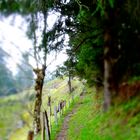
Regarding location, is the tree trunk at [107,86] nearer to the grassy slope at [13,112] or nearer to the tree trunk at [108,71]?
the tree trunk at [108,71]

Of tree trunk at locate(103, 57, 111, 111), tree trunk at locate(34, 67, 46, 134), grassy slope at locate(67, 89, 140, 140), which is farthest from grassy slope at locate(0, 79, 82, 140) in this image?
tree trunk at locate(34, 67, 46, 134)

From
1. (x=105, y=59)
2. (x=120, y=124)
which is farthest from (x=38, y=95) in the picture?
(x=120, y=124)

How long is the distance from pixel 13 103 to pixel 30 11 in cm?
221

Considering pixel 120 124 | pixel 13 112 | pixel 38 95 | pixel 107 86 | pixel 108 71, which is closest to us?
pixel 13 112

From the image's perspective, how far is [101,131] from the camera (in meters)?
13.6

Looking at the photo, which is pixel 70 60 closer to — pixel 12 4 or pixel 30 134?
pixel 30 134

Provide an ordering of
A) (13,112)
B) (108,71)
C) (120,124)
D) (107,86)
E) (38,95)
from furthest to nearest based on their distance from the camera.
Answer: (38,95), (108,71), (107,86), (120,124), (13,112)

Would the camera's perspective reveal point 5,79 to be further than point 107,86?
No

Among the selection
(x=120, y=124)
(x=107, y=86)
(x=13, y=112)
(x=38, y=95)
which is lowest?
(x=120, y=124)

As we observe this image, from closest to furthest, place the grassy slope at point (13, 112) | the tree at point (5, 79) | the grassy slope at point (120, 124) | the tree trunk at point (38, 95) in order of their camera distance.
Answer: the grassy slope at point (13, 112) < the tree at point (5, 79) < the grassy slope at point (120, 124) < the tree trunk at point (38, 95)

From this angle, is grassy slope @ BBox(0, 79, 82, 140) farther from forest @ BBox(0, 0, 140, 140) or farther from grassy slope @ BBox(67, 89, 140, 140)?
grassy slope @ BBox(67, 89, 140, 140)

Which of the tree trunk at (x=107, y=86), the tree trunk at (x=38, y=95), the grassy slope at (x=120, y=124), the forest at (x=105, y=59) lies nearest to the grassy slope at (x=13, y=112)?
the forest at (x=105, y=59)

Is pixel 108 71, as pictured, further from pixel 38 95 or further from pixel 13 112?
pixel 38 95

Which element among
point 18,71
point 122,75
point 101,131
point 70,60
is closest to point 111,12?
point 122,75
